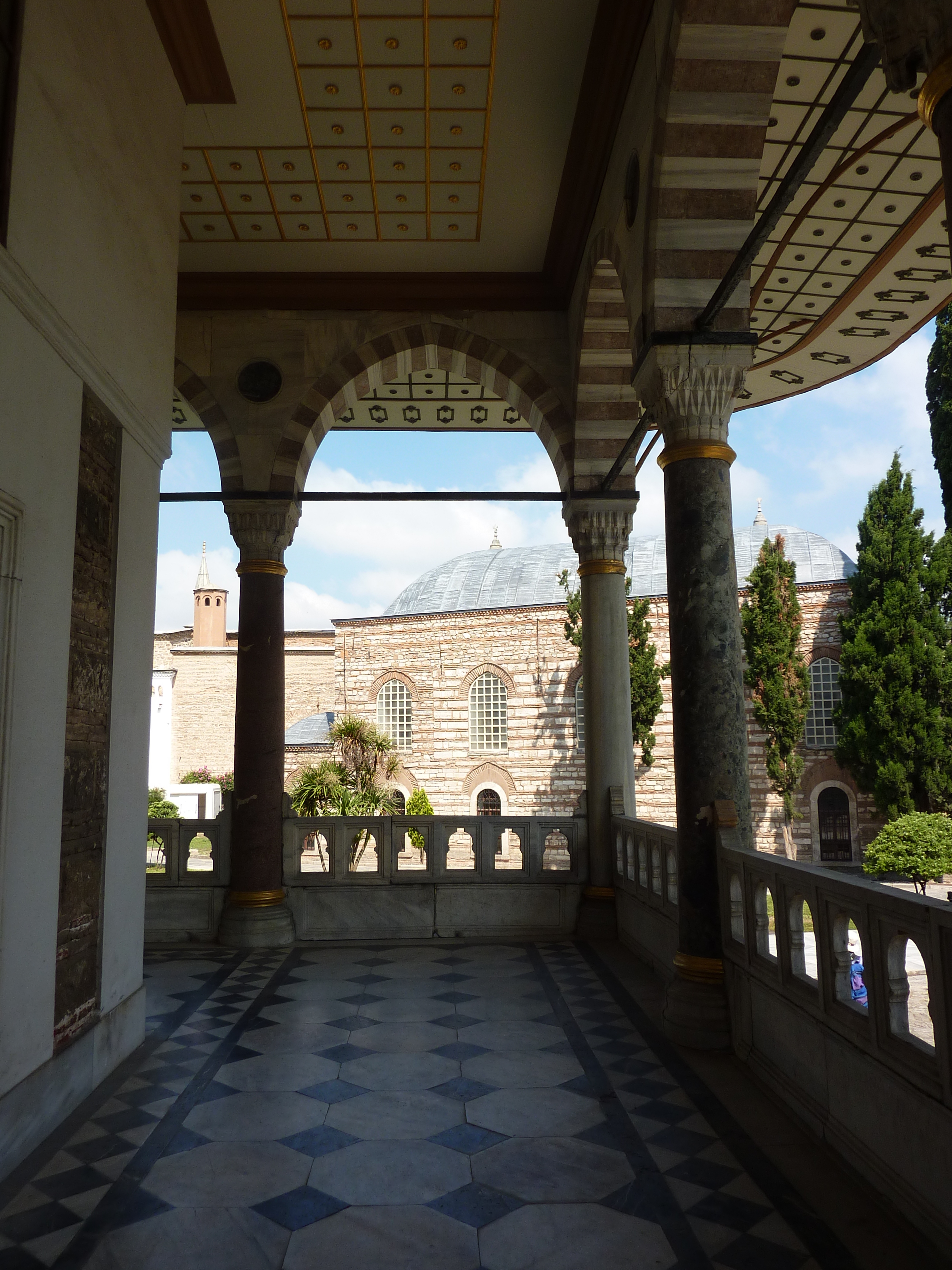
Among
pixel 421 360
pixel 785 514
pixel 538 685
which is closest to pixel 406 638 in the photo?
pixel 538 685

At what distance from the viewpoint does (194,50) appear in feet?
18.7

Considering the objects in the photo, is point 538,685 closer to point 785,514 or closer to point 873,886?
point 785,514

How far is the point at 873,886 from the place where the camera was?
A: 332 centimetres

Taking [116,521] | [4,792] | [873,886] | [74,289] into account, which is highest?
[74,289]

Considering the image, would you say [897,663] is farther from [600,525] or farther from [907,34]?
[907,34]

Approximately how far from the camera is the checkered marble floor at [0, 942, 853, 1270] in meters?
2.96

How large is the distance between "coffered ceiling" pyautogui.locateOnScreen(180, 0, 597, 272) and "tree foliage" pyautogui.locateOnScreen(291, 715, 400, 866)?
27.1ft

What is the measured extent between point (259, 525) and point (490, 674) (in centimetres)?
1809

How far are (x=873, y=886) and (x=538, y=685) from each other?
73.9 ft

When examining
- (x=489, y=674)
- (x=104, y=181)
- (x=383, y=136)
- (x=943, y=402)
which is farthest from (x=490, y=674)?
(x=104, y=181)

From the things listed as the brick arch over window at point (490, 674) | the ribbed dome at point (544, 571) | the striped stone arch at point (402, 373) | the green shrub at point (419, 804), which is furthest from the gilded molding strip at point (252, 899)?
the ribbed dome at point (544, 571)

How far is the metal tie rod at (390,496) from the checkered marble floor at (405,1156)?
176 inches

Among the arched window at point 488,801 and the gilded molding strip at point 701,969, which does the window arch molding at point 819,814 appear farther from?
the gilded molding strip at point 701,969

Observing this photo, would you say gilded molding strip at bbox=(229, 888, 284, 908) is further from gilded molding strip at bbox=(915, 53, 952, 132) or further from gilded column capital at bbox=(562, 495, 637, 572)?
gilded molding strip at bbox=(915, 53, 952, 132)
